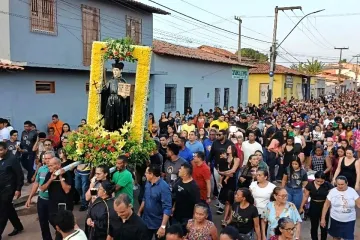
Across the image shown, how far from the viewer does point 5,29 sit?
11539 millimetres

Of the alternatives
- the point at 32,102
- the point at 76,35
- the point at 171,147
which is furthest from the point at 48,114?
the point at 171,147

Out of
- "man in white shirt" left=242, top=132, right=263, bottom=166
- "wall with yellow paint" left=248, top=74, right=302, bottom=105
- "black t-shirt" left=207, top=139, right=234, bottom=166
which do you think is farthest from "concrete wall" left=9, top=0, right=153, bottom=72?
"wall with yellow paint" left=248, top=74, right=302, bottom=105

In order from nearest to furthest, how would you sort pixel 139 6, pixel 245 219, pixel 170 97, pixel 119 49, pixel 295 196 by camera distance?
pixel 245 219 < pixel 295 196 < pixel 119 49 < pixel 139 6 < pixel 170 97

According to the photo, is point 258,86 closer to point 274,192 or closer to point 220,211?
point 220,211

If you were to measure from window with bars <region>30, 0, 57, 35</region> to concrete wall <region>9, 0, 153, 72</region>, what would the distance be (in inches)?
6.0

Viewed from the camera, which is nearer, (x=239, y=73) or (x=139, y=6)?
(x=139, y=6)

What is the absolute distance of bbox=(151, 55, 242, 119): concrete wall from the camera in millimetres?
19125

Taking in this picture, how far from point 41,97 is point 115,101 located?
6.01m

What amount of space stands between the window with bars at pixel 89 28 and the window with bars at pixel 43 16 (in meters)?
1.43

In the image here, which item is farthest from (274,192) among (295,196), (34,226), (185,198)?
(34,226)

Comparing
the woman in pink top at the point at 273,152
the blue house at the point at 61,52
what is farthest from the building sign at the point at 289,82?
the woman in pink top at the point at 273,152

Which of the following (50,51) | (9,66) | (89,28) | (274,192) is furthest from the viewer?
(89,28)

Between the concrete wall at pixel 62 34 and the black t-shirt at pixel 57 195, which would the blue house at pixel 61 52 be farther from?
the black t-shirt at pixel 57 195

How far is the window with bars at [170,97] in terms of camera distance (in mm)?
20013
